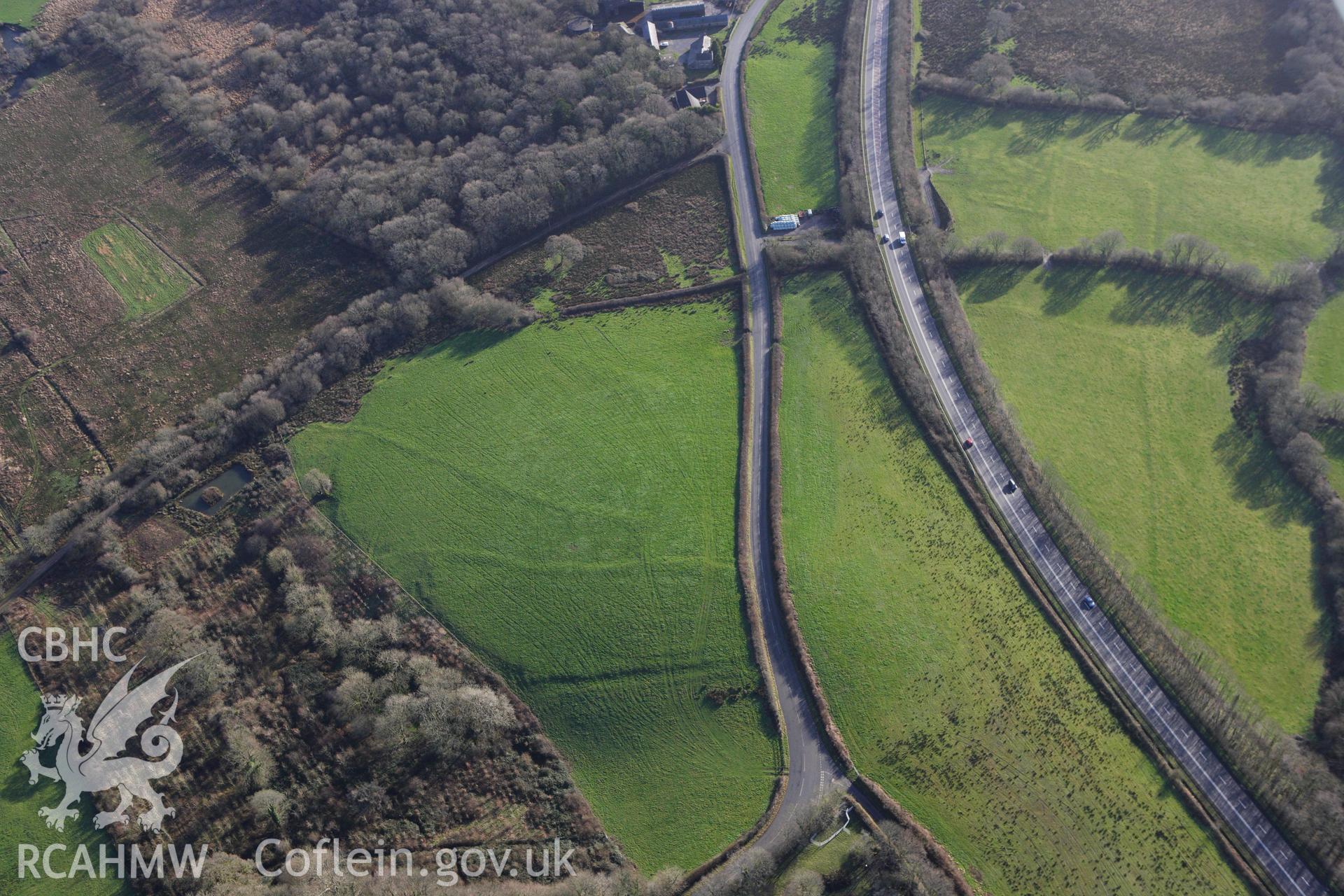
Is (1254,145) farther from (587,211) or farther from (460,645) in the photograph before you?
(460,645)

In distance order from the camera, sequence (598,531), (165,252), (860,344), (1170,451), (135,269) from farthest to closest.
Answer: (165,252)
(135,269)
(860,344)
(1170,451)
(598,531)

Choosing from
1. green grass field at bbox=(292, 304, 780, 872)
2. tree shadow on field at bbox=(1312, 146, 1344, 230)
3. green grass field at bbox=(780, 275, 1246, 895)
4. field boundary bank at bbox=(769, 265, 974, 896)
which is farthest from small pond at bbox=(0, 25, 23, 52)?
tree shadow on field at bbox=(1312, 146, 1344, 230)

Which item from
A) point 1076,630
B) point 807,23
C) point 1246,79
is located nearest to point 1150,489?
point 1076,630

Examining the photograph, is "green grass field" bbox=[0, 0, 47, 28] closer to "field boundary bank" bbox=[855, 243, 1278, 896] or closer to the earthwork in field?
the earthwork in field

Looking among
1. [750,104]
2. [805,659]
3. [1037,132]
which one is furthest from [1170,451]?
[750,104]

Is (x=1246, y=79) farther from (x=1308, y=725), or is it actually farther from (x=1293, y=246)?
(x=1308, y=725)
